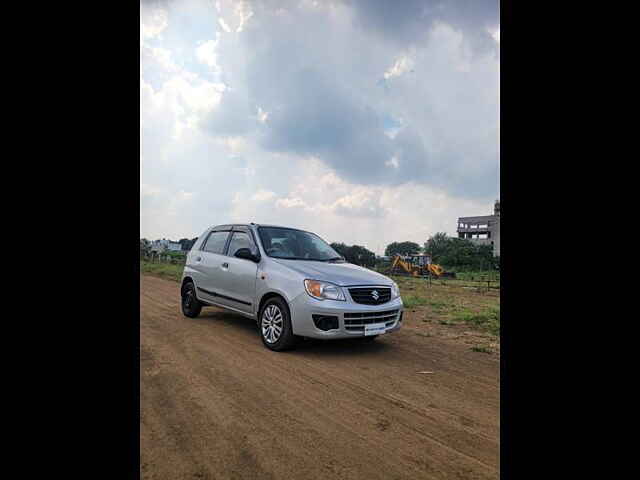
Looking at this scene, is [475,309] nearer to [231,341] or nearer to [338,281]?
[338,281]

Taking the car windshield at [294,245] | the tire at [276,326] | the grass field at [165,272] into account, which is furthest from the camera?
the grass field at [165,272]

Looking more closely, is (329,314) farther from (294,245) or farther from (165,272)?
(165,272)

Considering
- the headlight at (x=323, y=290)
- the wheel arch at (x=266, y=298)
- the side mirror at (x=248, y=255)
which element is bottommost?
the wheel arch at (x=266, y=298)

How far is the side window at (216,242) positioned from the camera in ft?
20.9

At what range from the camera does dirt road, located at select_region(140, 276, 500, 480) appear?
2.26m

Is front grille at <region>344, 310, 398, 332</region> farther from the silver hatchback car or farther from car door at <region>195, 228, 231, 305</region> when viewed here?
car door at <region>195, 228, 231, 305</region>

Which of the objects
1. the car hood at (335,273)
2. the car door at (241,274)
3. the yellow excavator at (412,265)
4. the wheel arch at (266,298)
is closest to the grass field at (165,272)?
the car door at (241,274)

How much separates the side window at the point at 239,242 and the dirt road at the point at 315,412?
4.85ft

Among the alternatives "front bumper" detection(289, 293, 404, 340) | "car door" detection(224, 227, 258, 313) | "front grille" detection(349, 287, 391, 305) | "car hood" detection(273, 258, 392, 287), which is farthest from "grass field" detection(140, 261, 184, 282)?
"front grille" detection(349, 287, 391, 305)

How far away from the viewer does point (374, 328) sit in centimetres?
480

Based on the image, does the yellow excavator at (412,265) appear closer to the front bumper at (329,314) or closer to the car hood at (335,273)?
the car hood at (335,273)
